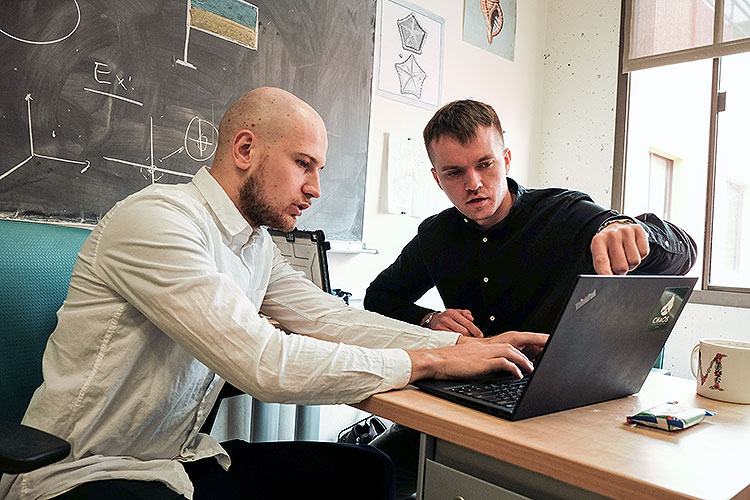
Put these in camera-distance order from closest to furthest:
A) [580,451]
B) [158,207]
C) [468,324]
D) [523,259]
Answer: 1. [580,451]
2. [158,207]
3. [468,324]
4. [523,259]

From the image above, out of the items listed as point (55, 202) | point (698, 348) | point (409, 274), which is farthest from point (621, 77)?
point (55, 202)

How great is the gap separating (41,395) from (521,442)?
0.77 meters

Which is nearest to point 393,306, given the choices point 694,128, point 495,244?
point 495,244

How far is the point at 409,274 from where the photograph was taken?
5.68 feet

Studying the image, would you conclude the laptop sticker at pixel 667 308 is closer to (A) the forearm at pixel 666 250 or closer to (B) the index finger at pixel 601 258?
(B) the index finger at pixel 601 258

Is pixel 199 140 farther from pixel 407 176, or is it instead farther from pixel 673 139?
pixel 673 139

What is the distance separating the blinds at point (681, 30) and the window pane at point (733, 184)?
10 cm

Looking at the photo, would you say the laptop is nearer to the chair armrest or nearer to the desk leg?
the desk leg

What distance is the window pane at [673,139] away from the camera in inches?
119

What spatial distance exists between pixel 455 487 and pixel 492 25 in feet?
9.38

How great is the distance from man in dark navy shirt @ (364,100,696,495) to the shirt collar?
20.1 inches

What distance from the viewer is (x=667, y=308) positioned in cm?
87

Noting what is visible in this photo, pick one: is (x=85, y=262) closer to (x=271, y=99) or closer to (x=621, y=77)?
(x=271, y=99)

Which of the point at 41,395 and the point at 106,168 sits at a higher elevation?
the point at 106,168
